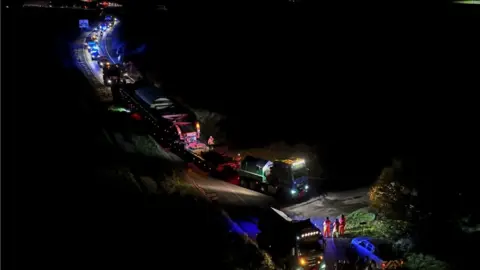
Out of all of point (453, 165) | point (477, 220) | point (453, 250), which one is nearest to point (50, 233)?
point (453, 250)

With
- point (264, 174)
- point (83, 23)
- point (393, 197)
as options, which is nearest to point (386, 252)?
point (393, 197)

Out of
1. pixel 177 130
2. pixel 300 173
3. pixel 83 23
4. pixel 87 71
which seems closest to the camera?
pixel 300 173

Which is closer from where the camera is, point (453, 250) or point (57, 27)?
point (453, 250)

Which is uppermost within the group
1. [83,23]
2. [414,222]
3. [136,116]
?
[83,23]

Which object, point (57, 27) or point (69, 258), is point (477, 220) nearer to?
point (69, 258)

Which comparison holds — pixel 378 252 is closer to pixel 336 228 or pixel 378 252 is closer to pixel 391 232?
pixel 336 228

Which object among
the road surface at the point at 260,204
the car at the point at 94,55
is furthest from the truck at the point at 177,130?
the car at the point at 94,55

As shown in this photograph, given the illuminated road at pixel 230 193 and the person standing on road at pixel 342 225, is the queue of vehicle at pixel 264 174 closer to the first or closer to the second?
the person standing on road at pixel 342 225
